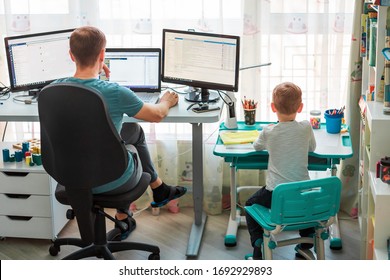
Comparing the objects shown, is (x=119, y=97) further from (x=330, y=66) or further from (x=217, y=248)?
(x=330, y=66)

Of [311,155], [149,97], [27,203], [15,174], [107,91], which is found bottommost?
[27,203]

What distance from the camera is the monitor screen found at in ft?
12.7

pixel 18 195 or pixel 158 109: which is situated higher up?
pixel 158 109

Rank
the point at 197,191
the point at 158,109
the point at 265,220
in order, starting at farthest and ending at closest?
1. the point at 197,191
2. the point at 158,109
3. the point at 265,220

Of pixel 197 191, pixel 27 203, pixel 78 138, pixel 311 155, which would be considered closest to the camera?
pixel 78 138

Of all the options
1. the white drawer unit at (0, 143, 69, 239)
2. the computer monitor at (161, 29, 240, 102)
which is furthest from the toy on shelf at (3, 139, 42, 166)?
the computer monitor at (161, 29, 240, 102)

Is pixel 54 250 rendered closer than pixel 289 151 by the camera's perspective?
No

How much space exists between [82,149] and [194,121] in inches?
27.4

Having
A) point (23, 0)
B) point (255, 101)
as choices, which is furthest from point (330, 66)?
point (23, 0)

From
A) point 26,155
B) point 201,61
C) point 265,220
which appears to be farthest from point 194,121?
point 26,155

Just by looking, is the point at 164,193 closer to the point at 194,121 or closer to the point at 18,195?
the point at 194,121

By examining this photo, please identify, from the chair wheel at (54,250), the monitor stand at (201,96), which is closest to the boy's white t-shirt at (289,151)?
the monitor stand at (201,96)

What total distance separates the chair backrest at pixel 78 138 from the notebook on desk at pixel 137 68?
0.89 meters

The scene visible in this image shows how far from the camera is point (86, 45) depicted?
9.83ft
